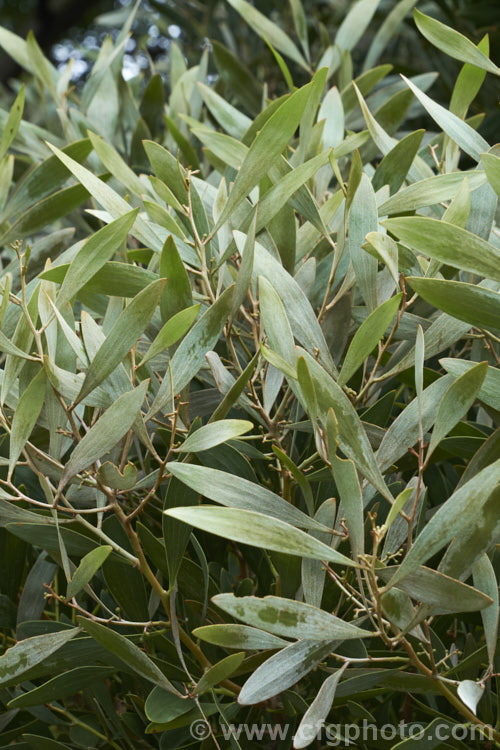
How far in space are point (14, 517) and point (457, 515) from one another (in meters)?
0.26

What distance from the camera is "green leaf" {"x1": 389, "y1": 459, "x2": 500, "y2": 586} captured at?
330 mm

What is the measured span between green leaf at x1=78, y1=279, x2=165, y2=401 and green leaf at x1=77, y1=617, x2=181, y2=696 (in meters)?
0.14

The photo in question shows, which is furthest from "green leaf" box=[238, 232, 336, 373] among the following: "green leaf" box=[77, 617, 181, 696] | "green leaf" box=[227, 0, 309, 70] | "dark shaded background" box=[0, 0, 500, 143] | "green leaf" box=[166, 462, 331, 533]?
"dark shaded background" box=[0, 0, 500, 143]

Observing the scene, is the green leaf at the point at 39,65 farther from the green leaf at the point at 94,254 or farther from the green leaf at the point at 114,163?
the green leaf at the point at 94,254

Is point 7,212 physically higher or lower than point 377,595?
higher

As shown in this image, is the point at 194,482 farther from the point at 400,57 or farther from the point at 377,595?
the point at 400,57

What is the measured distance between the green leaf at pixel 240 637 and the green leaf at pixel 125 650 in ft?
0.20

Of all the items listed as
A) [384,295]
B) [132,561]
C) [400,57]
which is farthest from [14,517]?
[400,57]

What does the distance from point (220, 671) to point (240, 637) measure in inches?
1.7

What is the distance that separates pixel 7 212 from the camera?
68 cm

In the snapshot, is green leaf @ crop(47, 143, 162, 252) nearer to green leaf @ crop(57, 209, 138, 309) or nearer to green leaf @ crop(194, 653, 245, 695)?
green leaf @ crop(57, 209, 138, 309)

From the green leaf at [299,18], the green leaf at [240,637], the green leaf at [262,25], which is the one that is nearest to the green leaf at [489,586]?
the green leaf at [240,637]

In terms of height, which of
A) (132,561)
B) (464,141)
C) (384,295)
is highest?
(464,141)

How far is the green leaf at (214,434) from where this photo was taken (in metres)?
0.38
